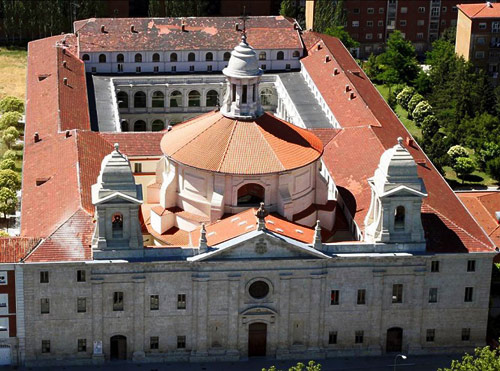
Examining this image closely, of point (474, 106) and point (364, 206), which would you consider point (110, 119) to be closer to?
point (364, 206)

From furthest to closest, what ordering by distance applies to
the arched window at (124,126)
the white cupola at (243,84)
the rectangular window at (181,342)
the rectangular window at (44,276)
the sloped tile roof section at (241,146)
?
the arched window at (124,126) → the white cupola at (243,84) → the sloped tile roof section at (241,146) → the rectangular window at (181,342) → the rectangular window at (44,276)

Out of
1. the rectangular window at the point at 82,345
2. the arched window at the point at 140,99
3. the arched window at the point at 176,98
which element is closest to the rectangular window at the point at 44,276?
the rectangular window at the point at 82,345

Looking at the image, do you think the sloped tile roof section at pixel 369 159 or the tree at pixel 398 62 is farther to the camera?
the tree at pixel 398 62

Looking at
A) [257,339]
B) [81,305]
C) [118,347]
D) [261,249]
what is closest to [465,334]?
[257,339]

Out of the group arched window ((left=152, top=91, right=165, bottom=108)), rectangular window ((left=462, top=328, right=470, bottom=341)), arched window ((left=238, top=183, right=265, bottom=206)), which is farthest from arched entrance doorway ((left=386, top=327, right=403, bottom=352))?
arched window ((left=152, top=91, right=165, bottom=108))

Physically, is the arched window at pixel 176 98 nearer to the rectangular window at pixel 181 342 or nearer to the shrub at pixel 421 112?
the shrub at pixel 421 112

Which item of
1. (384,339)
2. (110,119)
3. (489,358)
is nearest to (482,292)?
(384,339)

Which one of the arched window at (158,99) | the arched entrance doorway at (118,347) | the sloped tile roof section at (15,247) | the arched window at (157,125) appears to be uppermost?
the arched window at (158,99)
